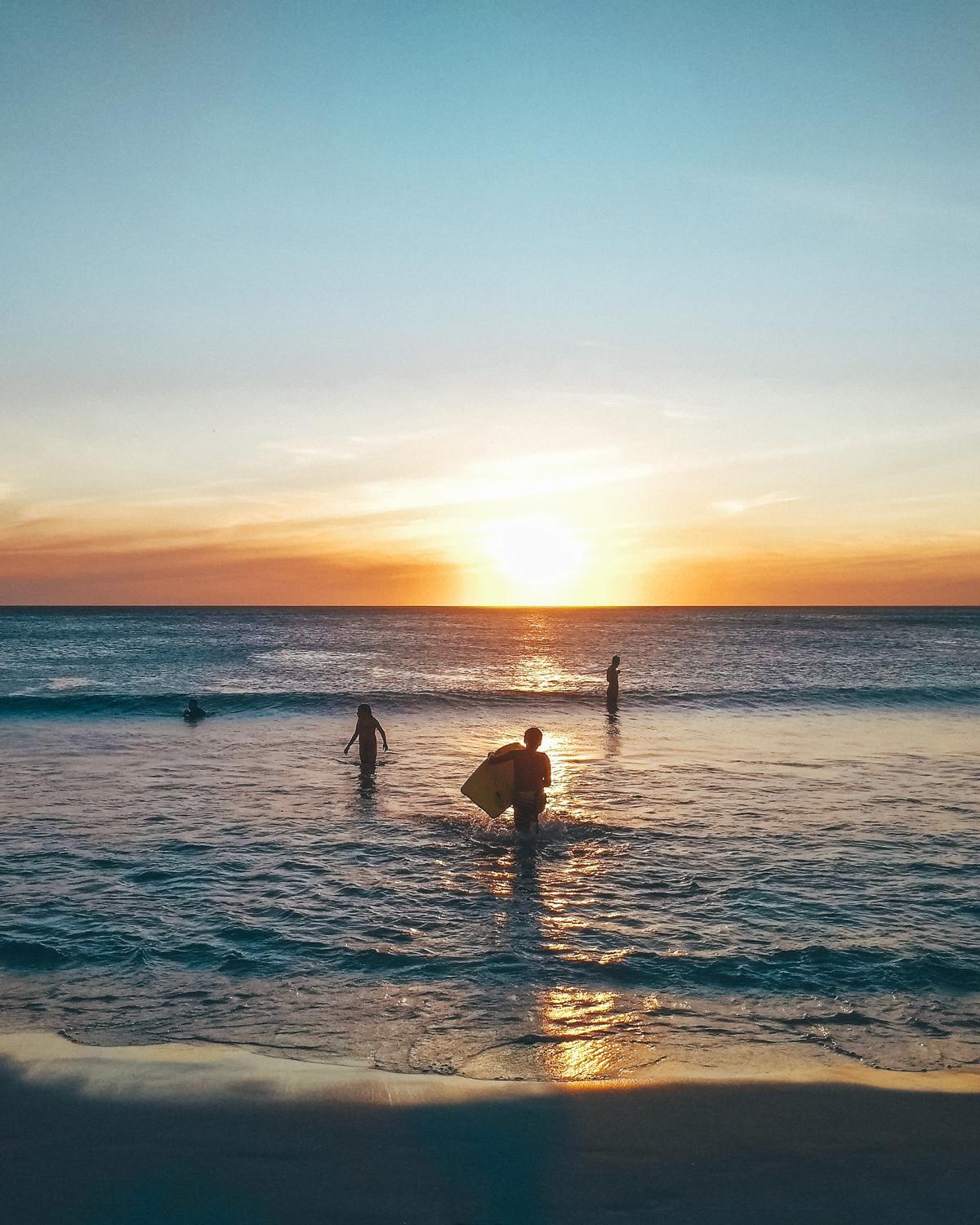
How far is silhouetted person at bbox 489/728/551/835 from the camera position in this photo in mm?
14516

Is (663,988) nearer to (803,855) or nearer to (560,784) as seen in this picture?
(803,855)

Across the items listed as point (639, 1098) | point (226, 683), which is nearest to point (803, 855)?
point (639, 1098)

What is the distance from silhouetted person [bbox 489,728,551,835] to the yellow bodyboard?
0.12 m

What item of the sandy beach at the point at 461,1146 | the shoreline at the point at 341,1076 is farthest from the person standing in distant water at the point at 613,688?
the sandy beach at the point at 461,1146

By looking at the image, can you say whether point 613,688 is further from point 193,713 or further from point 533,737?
point 533,737

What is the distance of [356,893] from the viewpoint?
39.0 feet

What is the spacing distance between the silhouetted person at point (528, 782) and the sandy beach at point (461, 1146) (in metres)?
7.84

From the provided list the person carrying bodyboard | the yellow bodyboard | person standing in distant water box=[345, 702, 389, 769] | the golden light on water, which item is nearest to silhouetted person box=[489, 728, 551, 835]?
the person carrying bodyboard

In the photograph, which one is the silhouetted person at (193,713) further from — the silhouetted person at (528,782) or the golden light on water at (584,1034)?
the golden light on water at (584,1034)

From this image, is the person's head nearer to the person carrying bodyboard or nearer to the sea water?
the person carrying bodyboard

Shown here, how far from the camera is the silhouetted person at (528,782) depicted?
47.6 feet

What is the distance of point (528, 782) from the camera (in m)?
14.6

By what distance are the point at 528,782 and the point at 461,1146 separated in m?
8.84

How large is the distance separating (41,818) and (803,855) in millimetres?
13536
